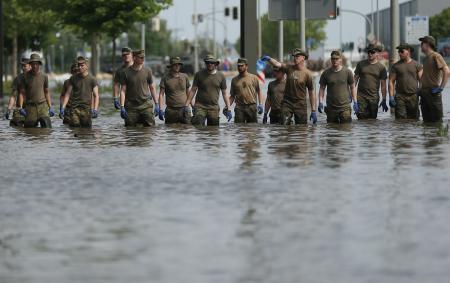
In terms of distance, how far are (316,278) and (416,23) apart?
33.3m

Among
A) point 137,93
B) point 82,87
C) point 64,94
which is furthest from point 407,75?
point 64,94

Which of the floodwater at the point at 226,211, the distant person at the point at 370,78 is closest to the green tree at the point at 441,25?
the distant person at the point at 370,78

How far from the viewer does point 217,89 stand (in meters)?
25.8

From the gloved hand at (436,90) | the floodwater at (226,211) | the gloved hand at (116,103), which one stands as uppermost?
the gloved hand at (436,90)

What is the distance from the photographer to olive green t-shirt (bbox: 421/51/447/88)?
2528cm

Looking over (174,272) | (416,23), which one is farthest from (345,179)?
(416,23)

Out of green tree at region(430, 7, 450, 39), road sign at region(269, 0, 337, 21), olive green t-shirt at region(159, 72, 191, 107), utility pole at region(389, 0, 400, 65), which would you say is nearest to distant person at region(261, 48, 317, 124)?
olive green t-shirt at region(159, 72, 191, 107)

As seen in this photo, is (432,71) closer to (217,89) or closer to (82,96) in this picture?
(217,89)

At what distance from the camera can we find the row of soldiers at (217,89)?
2528 cm

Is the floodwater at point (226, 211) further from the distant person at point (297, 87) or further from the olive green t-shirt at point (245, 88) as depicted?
the olive green t-shirt at point (245, 88)

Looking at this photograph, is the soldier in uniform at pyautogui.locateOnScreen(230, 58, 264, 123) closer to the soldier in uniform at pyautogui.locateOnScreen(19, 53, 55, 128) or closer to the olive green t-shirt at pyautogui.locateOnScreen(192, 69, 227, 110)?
the olive green t-shirt at pyautogui.locateOnScreen(192, 69, 227, 110)

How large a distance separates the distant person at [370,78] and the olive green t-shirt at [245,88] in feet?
5.88

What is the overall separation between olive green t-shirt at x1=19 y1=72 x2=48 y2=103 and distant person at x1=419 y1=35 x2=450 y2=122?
6269mm

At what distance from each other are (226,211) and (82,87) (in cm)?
1354
